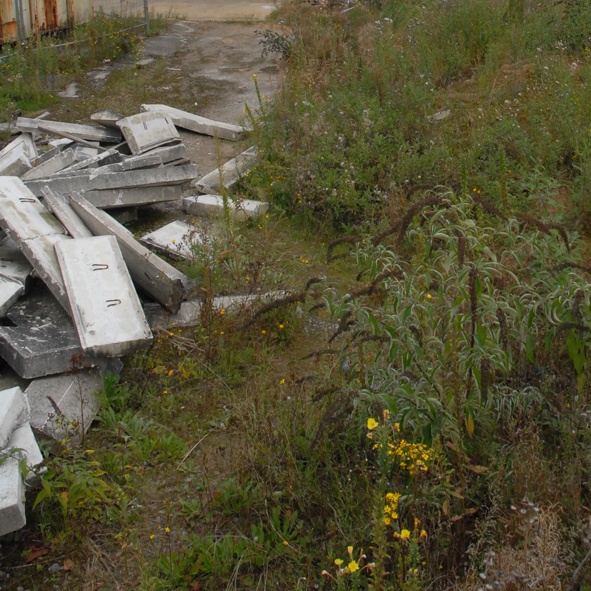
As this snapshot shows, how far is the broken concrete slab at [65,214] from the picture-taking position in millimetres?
5594

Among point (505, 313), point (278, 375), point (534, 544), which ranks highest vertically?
point (505, 313)

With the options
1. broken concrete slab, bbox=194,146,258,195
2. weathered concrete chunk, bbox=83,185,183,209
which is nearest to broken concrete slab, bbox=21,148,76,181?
weathered concrete chunk, bbox=83,185,183,209

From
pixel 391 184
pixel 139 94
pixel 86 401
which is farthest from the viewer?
pixel 139 94

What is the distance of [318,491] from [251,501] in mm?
336

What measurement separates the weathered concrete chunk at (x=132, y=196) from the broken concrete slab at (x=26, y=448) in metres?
2.75

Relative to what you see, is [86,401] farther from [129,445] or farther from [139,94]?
[139,94]

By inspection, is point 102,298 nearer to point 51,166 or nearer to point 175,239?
point 175,239

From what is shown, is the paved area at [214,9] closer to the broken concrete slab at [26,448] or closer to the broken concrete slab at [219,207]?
the broken concrete slab at [219,207]

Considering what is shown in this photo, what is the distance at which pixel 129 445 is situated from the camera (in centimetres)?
423

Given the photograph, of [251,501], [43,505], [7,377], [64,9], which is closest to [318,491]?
[251,501]

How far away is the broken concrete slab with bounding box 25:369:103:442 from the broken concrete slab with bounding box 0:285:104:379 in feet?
0.23

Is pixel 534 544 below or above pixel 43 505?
above

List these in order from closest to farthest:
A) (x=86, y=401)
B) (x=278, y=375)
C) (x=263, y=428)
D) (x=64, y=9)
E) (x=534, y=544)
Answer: (x=534, y=544) → (x=263, y=428) → (x=86, y=401) → (x=278, y=375) → (x=64, y=9)

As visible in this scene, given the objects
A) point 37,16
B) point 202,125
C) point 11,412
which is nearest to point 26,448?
point 11,412
